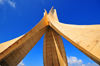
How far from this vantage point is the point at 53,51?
789 cm

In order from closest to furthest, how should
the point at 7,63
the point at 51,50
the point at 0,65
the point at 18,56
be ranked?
the point at 0,65
the point at 7,63
the point at 18,56
the point at 51,50

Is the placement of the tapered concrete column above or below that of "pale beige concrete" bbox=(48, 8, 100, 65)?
above

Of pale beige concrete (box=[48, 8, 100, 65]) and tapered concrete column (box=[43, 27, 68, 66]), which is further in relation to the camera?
tapered concrete column (box=[43, 27, 68, 66])

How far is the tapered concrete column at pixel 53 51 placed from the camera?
7.37m

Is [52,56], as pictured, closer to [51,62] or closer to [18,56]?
[51,62]

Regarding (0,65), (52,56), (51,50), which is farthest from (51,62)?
(0,65)

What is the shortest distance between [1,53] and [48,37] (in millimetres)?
6281

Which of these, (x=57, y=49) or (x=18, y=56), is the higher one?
(x=57, y=49)

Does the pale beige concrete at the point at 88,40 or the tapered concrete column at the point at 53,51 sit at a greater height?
the tapered concrete column at the point at 53,51

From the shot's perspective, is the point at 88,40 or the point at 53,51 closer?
the point at 88,40

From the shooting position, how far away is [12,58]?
336 centimetres

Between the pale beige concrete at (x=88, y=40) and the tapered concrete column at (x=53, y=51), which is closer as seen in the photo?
the pale beige concrete at (x=88, y=40)

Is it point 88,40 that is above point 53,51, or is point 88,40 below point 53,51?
below

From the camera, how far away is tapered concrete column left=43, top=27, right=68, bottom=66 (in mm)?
7371
